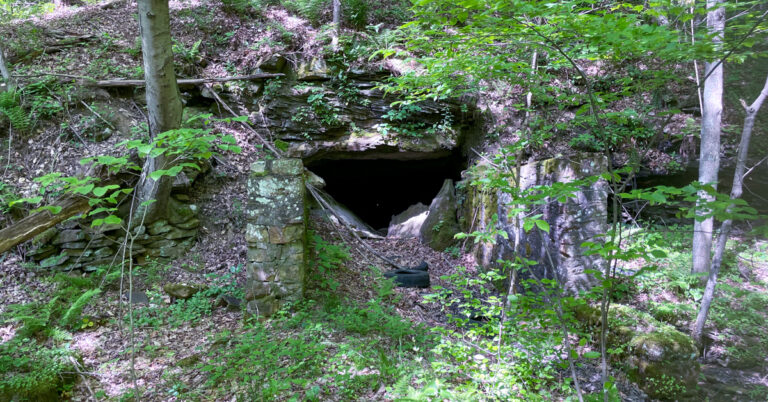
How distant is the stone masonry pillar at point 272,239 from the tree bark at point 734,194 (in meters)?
4.49

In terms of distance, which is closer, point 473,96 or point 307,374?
point 307,374

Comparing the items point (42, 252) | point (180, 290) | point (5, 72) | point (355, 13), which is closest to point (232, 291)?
point (180, 290)

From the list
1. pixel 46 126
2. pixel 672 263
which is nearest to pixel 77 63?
pixel 46 126

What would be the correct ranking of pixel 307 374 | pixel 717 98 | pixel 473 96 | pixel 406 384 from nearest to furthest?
pixel 406 384
pixel 307 374
pixel 717 98
pixel 473 96

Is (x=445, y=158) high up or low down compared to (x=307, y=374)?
up

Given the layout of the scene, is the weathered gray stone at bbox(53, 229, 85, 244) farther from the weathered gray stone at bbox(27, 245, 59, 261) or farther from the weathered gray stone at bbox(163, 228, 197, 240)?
the weathered gray stone at bbox(163, 228, 197, 240)

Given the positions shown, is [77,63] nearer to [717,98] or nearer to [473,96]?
[473,96]

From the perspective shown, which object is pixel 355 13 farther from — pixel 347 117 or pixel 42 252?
pixel 42 252

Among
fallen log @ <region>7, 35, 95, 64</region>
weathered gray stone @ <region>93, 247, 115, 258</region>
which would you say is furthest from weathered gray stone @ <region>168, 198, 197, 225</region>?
fallen log @ <region>7, 35, 95, 64</region>

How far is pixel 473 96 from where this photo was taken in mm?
7586

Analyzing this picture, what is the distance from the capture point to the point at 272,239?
169 inches

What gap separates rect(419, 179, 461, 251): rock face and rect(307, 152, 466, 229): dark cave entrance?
1282 millimetres

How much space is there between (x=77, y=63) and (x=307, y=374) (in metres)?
7.26

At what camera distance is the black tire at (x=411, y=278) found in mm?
5512
